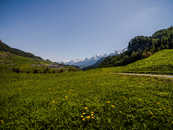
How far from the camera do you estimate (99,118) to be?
465cm

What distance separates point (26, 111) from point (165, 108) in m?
9.72

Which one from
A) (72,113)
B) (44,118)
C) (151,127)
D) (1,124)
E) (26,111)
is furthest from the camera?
(26,111)

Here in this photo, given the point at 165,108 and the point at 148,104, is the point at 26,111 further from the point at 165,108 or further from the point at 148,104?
the point at 165,108

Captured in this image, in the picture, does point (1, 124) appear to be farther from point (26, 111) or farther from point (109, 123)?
point (109, 123)

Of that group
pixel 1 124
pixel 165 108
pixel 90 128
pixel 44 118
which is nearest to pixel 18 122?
pixel 1 124

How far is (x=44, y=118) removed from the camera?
4.95m

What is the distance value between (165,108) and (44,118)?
25.9 ft

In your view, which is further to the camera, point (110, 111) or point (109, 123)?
point (110, 111)

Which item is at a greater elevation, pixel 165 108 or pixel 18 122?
pixel 165 108

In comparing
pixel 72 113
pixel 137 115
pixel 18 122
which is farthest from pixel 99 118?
pixel 18 122

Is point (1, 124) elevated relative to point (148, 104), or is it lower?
lower

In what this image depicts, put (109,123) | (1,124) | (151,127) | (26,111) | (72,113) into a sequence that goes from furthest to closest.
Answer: (26,111) < (72,113) < (1,124) < (109,123) < (151,127)

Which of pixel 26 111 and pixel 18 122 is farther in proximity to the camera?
pixel 26 111

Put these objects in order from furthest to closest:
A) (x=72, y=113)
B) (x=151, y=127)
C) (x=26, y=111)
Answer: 1. (x=26, y=111)
2. (x=72, y=113)
3. (x=151, y=127)
